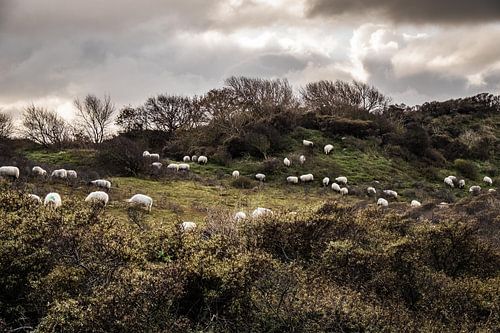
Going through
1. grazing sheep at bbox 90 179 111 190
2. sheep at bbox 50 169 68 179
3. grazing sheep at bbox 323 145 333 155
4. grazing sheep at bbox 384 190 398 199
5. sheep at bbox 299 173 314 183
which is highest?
grazing sheep at bbox 323 145 333 155

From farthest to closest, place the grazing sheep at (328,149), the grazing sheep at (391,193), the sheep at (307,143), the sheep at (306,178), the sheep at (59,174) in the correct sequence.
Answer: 1. the sheep at (307,143)
2. the grazing sheep at (328,149)
3. the sheep at (306,178)
4. the grazing sheep at (391,193)
5. the sheep at (59,174)

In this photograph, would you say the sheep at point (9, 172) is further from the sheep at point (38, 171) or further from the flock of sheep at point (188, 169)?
the sheep at point (38, 171)

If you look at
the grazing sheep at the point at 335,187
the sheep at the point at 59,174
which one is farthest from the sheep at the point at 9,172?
the grazing sheep at the point at 335,187

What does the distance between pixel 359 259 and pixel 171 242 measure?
321 centimetres

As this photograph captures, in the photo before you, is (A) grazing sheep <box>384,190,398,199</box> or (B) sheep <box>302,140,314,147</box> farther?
(B) sheep <box>302,140,314,147</box>

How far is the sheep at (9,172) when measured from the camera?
15.7m

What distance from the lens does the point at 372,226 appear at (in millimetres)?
9492

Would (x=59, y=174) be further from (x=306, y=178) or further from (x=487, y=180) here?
(x=487, y=180)

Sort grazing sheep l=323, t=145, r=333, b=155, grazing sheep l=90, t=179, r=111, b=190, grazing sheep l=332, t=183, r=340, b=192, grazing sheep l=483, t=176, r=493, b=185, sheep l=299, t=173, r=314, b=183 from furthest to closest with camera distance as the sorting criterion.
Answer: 1. grazing sheep l=323, t=145, r=333, b=155
2. grazing sheep l=483, t=176, r=493, b=185
3. sheep l=299, t=173, r=314, b=183
4. grazing sheep l=332, t=183, r=340, b=192
5. grazing sheep l=90, t=179, r=111, b=190

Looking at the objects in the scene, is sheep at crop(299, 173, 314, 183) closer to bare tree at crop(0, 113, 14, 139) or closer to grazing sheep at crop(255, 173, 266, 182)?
grazing sheep at crop(255, 173, 266, 182)

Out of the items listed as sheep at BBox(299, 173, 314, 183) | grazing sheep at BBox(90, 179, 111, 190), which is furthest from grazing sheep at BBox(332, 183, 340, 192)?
grazing sheep at BBox(90, 179, 111, 190)

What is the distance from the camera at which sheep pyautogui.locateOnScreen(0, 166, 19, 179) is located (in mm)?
15656

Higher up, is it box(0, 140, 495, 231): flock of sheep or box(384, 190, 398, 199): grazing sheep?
box(0, 140, 495, 231): flock of sheep

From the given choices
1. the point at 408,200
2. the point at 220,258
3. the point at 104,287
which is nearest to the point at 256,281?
the point at 220,258
